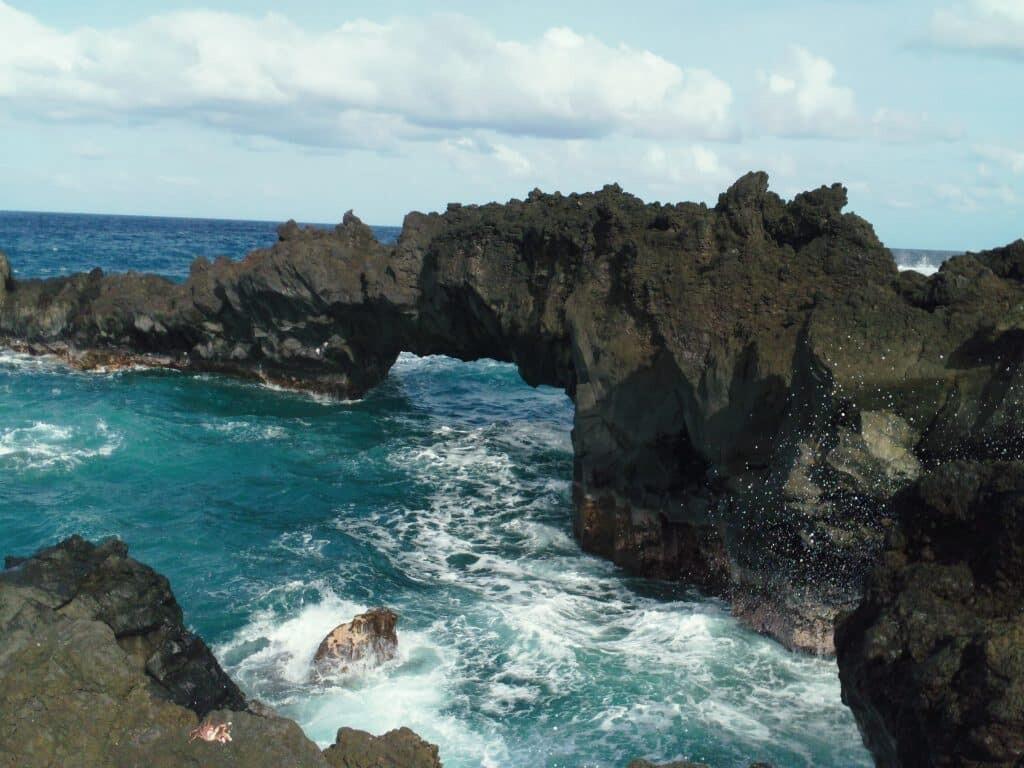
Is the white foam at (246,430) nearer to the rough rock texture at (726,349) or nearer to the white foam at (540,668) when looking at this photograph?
the rough rock texture at (726,349)

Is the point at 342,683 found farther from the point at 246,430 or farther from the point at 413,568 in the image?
the point at 246,430

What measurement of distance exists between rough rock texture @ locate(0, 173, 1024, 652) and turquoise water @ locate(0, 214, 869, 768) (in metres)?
1.45

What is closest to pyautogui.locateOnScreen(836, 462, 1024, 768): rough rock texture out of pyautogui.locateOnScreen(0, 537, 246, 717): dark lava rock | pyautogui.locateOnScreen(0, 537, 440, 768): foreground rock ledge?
pyautogui.locateOnScreen(0, 537, 440, 768): foreground rock ledge

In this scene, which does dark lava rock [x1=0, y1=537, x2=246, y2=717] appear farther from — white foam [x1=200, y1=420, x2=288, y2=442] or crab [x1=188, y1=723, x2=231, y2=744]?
white foam [x1=200, y1=420, x2=288, y2=442]

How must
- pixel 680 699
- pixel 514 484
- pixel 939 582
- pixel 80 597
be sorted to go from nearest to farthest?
pixel 939 582, pixel 80 597, pixel 680 699, pixel 514 484

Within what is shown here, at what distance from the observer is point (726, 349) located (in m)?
17.2

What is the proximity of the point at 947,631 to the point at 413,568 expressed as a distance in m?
13.6

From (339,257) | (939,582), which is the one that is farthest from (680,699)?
(339,257)

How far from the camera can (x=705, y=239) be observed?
18828mm

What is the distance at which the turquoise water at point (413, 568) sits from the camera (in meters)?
13.9

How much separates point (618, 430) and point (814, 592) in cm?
559

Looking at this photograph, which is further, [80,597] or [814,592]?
[814,592]

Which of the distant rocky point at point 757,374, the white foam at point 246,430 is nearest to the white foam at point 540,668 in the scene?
the distant rocky point at point 757,374

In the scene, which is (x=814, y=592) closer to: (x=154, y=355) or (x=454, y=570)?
(x=454, y=570)
